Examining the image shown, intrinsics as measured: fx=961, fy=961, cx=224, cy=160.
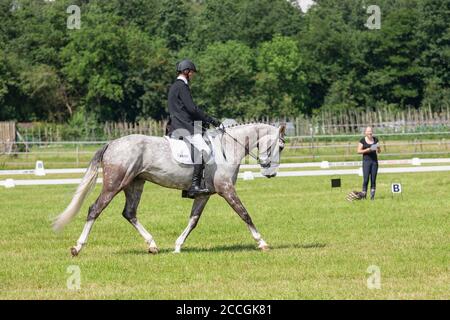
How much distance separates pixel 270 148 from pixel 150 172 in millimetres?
2114

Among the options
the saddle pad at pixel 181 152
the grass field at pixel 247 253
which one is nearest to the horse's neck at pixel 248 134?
the saddle pad at pixel 181 152

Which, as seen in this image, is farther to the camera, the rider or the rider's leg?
the rider's leg

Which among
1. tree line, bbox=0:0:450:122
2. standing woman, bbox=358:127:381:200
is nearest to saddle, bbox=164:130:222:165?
standing woman, bbox=358:127:381:200

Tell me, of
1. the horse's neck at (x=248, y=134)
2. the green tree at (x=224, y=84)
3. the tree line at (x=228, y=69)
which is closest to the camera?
the horse's neck at (x=248, y=134)

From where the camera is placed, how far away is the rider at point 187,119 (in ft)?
50.3

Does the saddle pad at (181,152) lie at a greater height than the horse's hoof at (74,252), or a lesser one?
greater

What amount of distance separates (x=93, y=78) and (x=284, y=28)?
98.8 feet

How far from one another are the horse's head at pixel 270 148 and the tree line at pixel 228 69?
71221mm

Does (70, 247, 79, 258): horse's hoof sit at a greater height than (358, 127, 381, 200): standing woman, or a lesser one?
lesser

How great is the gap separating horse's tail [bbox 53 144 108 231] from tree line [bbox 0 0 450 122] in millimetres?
72038

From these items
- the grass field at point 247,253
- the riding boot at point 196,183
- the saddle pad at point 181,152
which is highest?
the saddle pad at point 181,152

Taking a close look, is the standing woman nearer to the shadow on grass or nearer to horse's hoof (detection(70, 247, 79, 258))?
the shadow on grass

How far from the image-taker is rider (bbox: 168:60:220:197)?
15320mm

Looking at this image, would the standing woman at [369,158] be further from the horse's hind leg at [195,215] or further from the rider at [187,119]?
the rider at [187,119]
